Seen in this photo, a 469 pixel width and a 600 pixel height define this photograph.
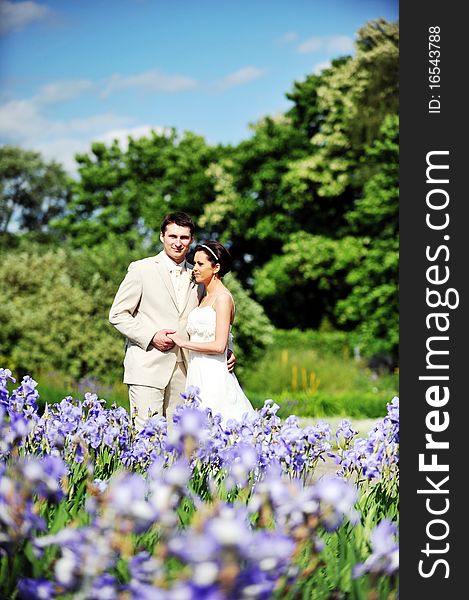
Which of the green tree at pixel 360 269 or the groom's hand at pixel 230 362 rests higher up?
the green tree at pixel 360 269

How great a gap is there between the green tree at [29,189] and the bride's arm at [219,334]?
30.2 m

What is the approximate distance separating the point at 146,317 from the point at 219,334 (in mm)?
468

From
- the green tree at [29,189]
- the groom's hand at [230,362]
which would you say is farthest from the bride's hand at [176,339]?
the green tree at [29,189]

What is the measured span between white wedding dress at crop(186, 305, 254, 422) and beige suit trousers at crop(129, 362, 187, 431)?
0.25 ft

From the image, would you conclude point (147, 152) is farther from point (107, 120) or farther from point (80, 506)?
point (80, 506)

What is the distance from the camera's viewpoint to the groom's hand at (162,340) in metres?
4.48

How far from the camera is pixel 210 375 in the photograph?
15.4 feet

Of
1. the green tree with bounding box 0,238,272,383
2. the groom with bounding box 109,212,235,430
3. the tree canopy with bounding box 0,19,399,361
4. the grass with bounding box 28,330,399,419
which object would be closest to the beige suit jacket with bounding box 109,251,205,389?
the groom with bounding box 109,212,235,430

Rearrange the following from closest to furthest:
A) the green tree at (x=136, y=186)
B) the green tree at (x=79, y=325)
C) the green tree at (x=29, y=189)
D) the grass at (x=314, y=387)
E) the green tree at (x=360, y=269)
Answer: the grass at (x=314, y=387) < the green tree at (x=79, y=325) < the green tree at (x=360, y=269) < the green tree at (x=136, y=186) < the green tree at (x=29, y=189)

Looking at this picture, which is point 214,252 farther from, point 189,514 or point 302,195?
point 302,195

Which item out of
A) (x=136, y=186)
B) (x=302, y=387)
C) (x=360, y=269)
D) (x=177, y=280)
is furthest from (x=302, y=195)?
(x=177, y=280)

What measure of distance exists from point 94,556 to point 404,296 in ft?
4.40

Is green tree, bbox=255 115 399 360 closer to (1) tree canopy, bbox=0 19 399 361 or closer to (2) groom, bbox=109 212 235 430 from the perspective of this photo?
(1) tree canopy, bbox=0 19 399 361

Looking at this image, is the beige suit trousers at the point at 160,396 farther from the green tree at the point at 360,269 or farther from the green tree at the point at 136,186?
the green tree at the point at 136,186
